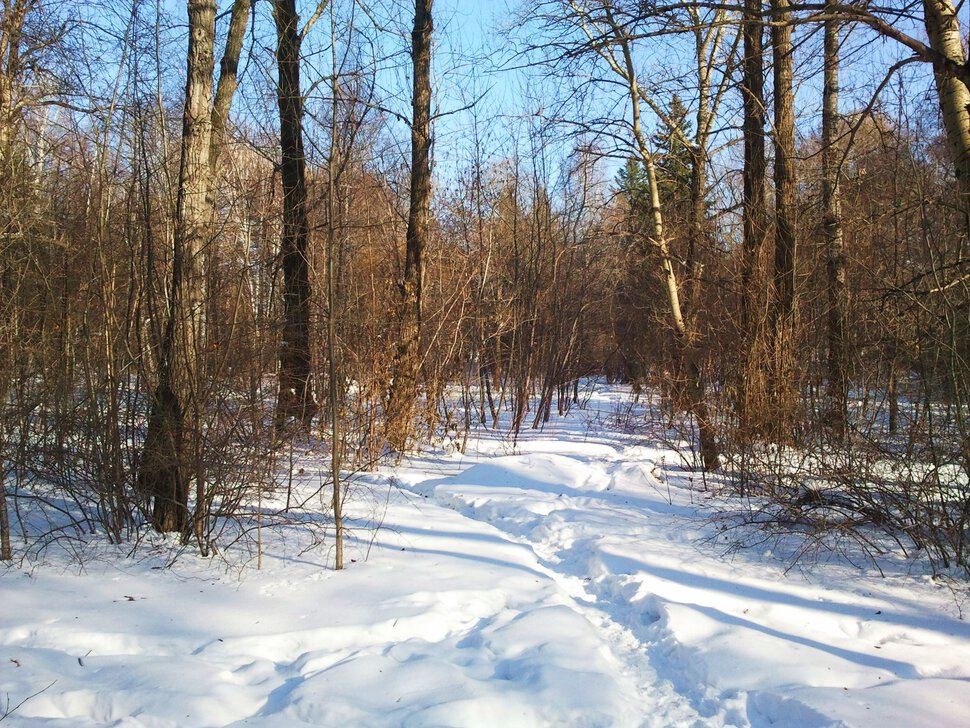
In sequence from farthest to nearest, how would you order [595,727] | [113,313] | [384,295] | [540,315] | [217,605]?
[540,315], [384,295], [113,313], [217,605], [595,727]

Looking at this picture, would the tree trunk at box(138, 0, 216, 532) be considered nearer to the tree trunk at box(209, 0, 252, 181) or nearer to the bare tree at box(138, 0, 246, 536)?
the bare tree at box(138, 0, 246, 536)

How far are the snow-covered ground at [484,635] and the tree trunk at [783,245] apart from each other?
1.80m

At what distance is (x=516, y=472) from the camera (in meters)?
9.58

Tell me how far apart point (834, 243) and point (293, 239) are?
7.72 metres

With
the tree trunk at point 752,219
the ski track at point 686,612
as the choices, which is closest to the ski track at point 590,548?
the ski track at point 686,612

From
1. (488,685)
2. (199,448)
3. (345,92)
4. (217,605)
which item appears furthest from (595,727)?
(345,92)

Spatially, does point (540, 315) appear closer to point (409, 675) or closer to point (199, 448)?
point (199, 448)

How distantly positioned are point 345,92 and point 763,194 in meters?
5.80

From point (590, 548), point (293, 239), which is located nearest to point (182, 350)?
point (293, 239)

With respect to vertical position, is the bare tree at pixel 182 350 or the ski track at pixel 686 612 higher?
the bare tree at pixel 182 350

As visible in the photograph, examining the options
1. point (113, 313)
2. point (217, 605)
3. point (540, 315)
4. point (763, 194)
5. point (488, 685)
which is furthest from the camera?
point (540, 315)

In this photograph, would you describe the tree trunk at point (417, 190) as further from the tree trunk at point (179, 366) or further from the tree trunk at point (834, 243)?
the tree trunk at point (834, 243)

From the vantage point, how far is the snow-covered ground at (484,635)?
11.6 feet

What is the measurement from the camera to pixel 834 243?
1041 cm
